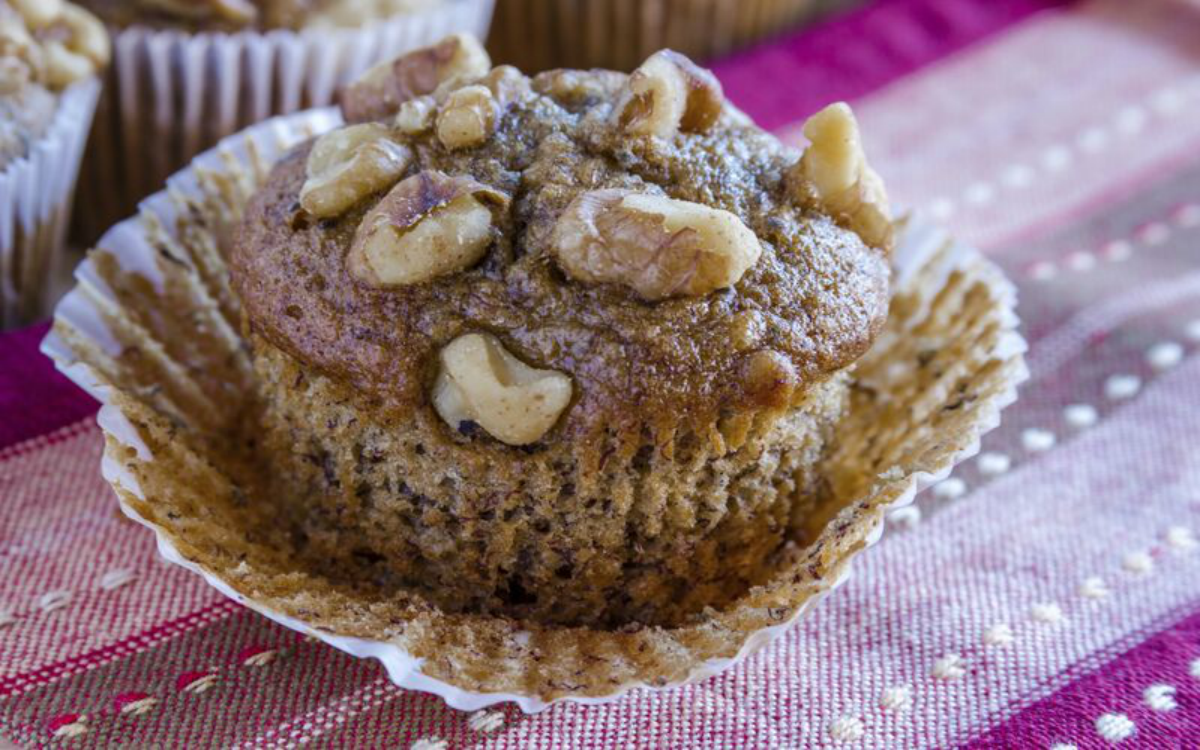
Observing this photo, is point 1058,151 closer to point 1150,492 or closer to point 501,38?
point 1150,492

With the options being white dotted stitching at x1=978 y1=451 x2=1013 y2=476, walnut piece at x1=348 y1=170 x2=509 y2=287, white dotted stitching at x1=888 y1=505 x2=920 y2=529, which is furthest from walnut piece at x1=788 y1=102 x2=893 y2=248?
white dotted stitching at x1=978 y1=451 x2=1013 y2=476

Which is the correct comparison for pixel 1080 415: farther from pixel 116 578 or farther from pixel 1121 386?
pixel 116 578

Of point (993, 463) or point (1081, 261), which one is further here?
point (1081, 261)

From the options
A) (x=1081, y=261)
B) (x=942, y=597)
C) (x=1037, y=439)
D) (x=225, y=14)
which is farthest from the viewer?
(x=1081, y=261)

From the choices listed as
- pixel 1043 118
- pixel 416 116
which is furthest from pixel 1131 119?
pixel 416 116

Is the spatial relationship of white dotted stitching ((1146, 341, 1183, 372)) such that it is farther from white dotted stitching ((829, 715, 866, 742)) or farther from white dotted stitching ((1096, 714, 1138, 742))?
white dotted stitching ((829, 715, 866, 742))

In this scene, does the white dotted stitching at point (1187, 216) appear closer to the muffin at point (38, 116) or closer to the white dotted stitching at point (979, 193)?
the white dotted stitching at point (979, 193)

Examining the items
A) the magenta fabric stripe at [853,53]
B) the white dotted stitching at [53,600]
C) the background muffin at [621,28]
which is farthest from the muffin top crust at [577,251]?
the background muffin at [621,28]
